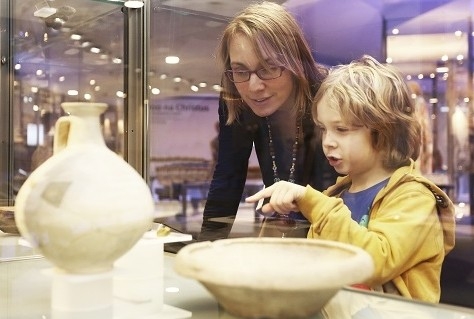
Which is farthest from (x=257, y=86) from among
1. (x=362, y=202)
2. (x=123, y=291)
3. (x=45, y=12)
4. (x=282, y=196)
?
(x=45, y=12)

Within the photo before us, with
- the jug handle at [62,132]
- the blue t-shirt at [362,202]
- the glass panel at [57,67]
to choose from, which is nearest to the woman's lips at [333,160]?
the blue t-shirt at [362,202]

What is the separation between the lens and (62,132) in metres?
1.30

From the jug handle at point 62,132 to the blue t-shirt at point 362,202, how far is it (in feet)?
2.67

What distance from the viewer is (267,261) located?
1122 millimetres

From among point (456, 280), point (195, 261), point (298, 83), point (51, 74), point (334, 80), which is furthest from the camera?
point (51, 74)

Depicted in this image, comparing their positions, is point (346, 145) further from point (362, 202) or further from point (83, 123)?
point (83, 123)

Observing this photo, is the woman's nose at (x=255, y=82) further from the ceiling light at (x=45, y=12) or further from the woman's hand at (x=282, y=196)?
the ceiling light at (x=45, y=12)

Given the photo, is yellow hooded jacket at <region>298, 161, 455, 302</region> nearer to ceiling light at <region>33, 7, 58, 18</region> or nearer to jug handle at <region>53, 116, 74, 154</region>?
jug handle at <region>53, 116, 74, 154</region>

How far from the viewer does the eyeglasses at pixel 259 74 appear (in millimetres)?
1911

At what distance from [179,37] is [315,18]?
29.3 inches

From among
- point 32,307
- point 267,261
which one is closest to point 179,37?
point 32,307

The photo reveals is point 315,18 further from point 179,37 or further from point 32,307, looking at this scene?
point 32,307

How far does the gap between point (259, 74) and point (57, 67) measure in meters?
1.03

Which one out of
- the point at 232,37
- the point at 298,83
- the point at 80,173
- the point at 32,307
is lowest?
the point at 32,307
